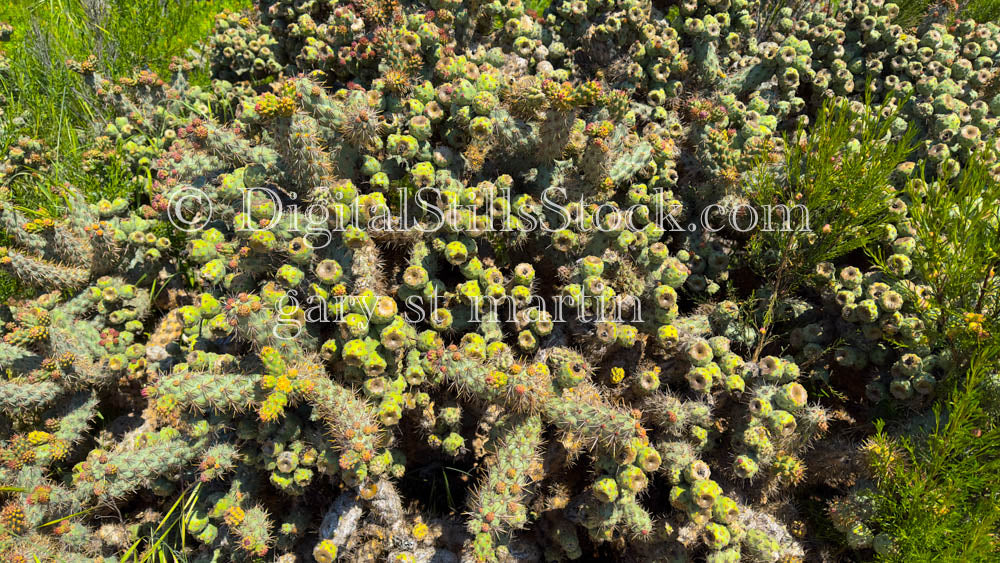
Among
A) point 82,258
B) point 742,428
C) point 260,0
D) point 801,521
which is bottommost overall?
point 801,521

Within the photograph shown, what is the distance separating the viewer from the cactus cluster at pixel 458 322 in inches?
125

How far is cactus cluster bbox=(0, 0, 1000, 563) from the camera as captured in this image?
3188 mm

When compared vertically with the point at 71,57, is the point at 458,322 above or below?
below

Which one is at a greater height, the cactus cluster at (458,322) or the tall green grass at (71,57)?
the tall green grass at (71,57)

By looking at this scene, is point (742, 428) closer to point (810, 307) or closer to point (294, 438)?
point (810, 307)

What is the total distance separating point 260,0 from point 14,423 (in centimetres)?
438

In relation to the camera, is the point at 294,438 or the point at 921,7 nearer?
the point at 294,438

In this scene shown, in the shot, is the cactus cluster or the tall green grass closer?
the cactus cluster

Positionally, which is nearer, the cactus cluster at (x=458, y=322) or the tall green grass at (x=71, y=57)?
the cactus cluster at (x=458, y=322)

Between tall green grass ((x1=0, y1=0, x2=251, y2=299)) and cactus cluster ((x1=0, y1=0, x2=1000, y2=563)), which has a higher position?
tall green grass ((x1=0, y1=0, x2=251, y2=299))

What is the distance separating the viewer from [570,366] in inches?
128

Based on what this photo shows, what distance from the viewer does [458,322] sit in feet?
11.7

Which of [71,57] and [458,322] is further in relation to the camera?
[71,57]

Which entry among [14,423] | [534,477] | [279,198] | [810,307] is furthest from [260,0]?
[810,307]
